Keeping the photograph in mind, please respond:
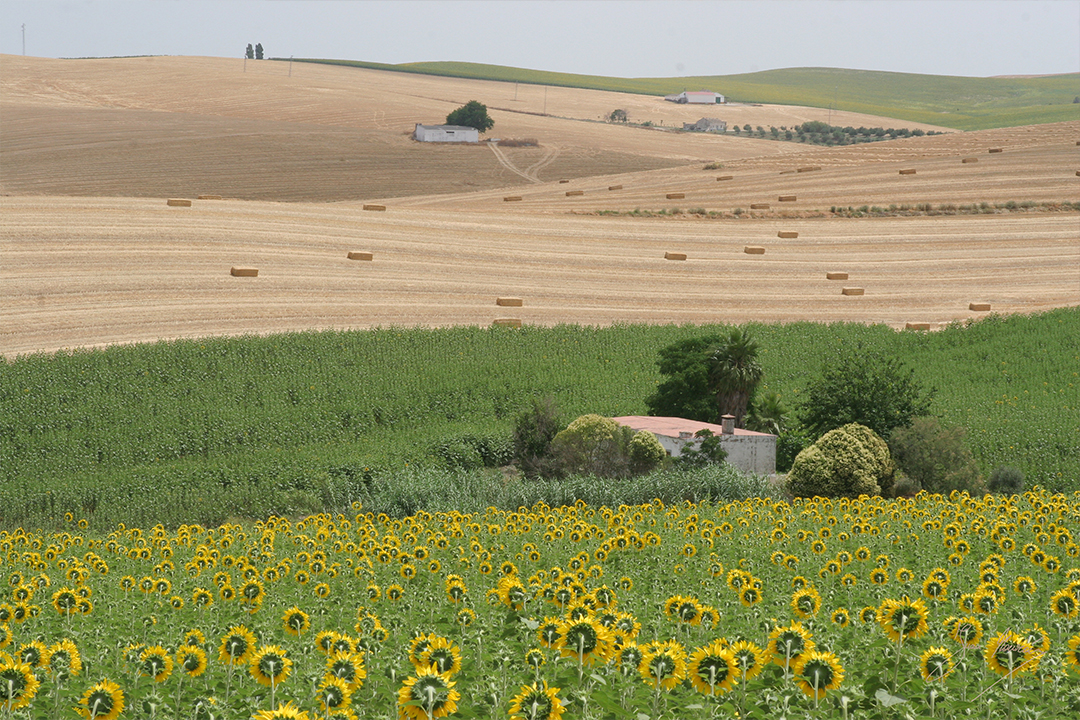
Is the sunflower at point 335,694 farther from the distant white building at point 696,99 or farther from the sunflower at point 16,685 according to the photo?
the distant white building at point 696,99

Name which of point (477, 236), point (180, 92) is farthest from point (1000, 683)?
point (180, 92)

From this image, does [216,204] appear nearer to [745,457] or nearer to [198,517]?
[198,517]

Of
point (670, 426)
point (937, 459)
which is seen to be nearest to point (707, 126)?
point (670, 426)

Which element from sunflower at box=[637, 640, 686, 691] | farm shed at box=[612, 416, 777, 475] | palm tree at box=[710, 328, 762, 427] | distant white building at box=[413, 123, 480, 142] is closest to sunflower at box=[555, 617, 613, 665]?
sunflower at box=[637, 640, 686, 691]

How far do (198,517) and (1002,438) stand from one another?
62.0ft

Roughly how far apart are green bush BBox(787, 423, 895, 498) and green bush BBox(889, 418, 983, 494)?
774 millimetres

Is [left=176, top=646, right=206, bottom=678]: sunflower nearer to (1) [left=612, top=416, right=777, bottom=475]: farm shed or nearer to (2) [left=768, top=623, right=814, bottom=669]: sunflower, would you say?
(2) [left=768, top=623, right=814, bottom=669]: sunflower

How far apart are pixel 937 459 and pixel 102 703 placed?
69.9 ft

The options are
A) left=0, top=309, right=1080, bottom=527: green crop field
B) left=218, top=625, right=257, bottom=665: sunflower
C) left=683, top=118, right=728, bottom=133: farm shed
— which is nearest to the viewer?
left=218, top=625, right=257, bottom=665: sunflower

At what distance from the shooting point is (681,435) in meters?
24.5

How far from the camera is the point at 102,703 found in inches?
179

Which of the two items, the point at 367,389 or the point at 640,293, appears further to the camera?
the point at 640,293

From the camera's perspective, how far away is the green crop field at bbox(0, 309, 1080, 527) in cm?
2423

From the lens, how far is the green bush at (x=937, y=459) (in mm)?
22406
